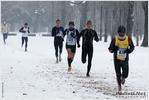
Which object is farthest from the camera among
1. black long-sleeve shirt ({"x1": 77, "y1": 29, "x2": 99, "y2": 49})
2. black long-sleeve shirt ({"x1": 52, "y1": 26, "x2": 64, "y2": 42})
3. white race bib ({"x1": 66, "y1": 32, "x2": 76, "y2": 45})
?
black long-sleeve shirt ({"x1": 52, "y1": 26, "x2": 64, "y2": 42})

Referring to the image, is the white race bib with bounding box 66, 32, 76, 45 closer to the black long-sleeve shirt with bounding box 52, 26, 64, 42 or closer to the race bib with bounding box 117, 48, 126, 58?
the black long-sleeve shirt with bounding box 52, 26, 64, 42

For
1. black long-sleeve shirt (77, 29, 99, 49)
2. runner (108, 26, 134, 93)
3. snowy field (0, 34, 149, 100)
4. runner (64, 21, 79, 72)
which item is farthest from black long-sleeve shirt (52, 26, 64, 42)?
runner (108, 26, 134, 93)

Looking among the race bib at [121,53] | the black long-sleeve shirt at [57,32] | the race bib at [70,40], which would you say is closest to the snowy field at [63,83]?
the race bib at [121,53]

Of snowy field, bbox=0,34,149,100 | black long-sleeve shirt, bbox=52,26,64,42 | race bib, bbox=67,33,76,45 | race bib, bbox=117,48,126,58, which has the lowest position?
snowy field, bbox=0,34,149,100

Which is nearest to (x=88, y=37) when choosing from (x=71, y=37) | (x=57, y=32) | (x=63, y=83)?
(x=71, y=37)

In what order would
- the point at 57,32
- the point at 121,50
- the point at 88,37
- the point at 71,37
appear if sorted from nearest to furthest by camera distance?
1. the point at 121,50
2. the point at 88,37
3. the point at 71,37
4. the point at 57,32

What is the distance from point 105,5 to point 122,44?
30.8m

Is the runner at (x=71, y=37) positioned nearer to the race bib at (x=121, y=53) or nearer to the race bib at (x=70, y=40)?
the race bib at (x=70, y=40)

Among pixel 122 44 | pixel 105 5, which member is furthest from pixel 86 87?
pixel 105 5

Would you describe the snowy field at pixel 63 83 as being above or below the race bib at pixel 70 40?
below

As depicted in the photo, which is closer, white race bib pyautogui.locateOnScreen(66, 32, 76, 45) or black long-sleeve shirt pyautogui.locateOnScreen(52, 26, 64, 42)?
white race bib pyautogui.locateOnScreen(66, 32, 76, 45)

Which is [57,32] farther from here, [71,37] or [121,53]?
[121,53]

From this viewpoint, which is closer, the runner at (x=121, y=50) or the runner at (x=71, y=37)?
the runner at (x=121, y=50)

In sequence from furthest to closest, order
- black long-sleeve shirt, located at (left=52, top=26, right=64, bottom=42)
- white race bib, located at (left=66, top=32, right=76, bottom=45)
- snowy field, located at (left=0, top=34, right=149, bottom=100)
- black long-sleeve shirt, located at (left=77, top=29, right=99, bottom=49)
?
black long-sleeve shirt, located at (left=52, top=26, right=64, bottom=42), white race bib, located at (left=66, top=32, right=76, bottom=45), black long-sleeve shirt, located at (left=77, top=29, right=99, bottom=49), snowy field, located at (left=0, top=34, right=149, bottom=100)
